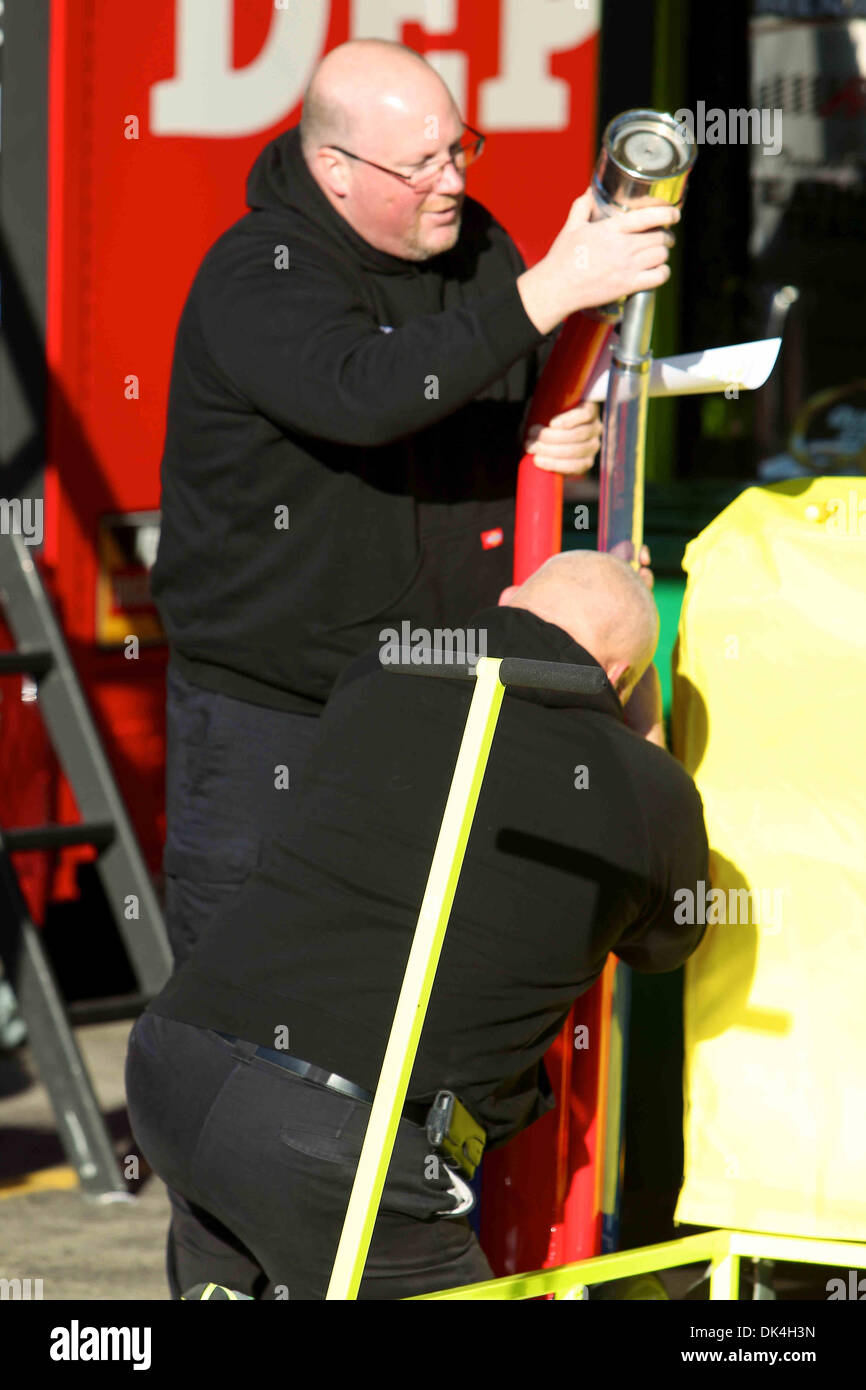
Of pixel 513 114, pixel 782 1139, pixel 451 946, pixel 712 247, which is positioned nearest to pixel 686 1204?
pixel 782 1139

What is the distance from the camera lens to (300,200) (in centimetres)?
275

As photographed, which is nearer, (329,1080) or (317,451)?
(329,1080)

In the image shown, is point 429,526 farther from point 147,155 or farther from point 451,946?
point 147,155

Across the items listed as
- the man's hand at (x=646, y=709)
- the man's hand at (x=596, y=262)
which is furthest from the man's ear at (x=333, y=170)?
the man's hand at (x=646, y=709)

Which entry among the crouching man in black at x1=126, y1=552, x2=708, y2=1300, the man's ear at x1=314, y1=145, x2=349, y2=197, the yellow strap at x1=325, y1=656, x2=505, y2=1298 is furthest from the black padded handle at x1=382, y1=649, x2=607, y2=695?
the man's ear at x1=314, y1=145, x2=349, y2=197

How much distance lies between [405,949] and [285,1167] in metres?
0.28

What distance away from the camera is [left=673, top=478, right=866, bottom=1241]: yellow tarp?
8.04 feet

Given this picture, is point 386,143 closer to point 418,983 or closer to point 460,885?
point 460,885

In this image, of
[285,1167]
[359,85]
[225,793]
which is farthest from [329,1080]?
[359,85]

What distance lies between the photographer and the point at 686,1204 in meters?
2.50

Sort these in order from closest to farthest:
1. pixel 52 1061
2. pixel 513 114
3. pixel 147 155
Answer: pixel 52 1061 < pixel 147 155 < pixel 513 114

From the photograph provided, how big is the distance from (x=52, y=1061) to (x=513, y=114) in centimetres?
290

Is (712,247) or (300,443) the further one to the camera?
(712,247)

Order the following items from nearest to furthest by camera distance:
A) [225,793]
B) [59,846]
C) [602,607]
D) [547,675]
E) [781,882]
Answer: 1. [547,675]
2. [602,607]
3. [781,882]
4. [225,793]
5. [59,846]
